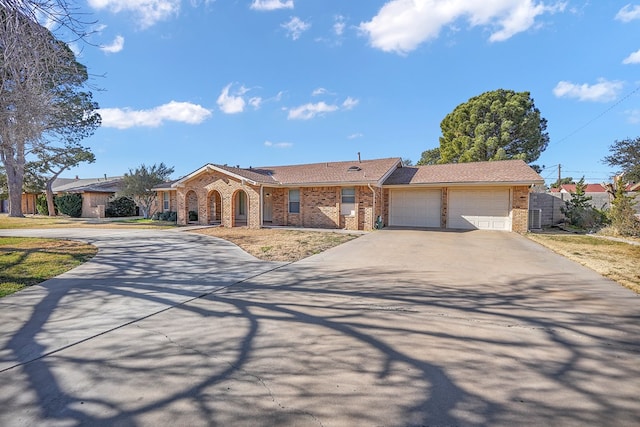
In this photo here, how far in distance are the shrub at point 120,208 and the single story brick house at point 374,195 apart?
498 inches

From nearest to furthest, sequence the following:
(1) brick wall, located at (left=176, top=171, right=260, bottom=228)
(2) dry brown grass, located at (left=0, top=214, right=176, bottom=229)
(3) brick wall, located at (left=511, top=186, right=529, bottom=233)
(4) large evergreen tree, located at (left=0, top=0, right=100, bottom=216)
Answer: (4) large evergreen tree, located at (left=0, top=0, right=100, bottom=216), (3) brick wall, located at (left=511, top=186, right=529, bottom=233), (1) brick wall, located at (left=176, top=171, right=260, bottom=228), (2) dry brown grass, located at (left=0, top=214, right=176, bottom=229)

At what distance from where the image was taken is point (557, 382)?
2732mm

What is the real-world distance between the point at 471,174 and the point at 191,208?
60.3 feet

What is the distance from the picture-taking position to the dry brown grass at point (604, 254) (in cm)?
656

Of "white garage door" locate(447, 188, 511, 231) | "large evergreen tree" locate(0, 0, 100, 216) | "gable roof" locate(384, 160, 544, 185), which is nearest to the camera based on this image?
"large evergreen tree" locate(0, 0, 100, 216)

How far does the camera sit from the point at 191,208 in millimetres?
21984

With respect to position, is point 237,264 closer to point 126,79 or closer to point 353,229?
point 126,79

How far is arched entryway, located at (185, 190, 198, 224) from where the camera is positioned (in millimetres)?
20016

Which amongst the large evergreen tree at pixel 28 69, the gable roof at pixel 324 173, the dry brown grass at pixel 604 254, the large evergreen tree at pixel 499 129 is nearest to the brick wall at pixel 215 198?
the gable roof at pixel 324 173

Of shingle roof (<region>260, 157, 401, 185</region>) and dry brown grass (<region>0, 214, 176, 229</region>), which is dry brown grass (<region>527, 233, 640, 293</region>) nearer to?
shingle roof (<region>260, 157, 401, 185</region>)

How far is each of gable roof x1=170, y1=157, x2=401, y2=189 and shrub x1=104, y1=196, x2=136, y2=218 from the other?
13.0 meters

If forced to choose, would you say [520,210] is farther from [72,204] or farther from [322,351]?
[72,204]

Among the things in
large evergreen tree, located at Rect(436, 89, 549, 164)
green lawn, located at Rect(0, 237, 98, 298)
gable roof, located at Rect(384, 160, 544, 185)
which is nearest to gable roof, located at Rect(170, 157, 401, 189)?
gable roof, located at Rect(384, 160, 544, 185)

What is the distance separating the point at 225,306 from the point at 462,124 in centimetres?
2933
